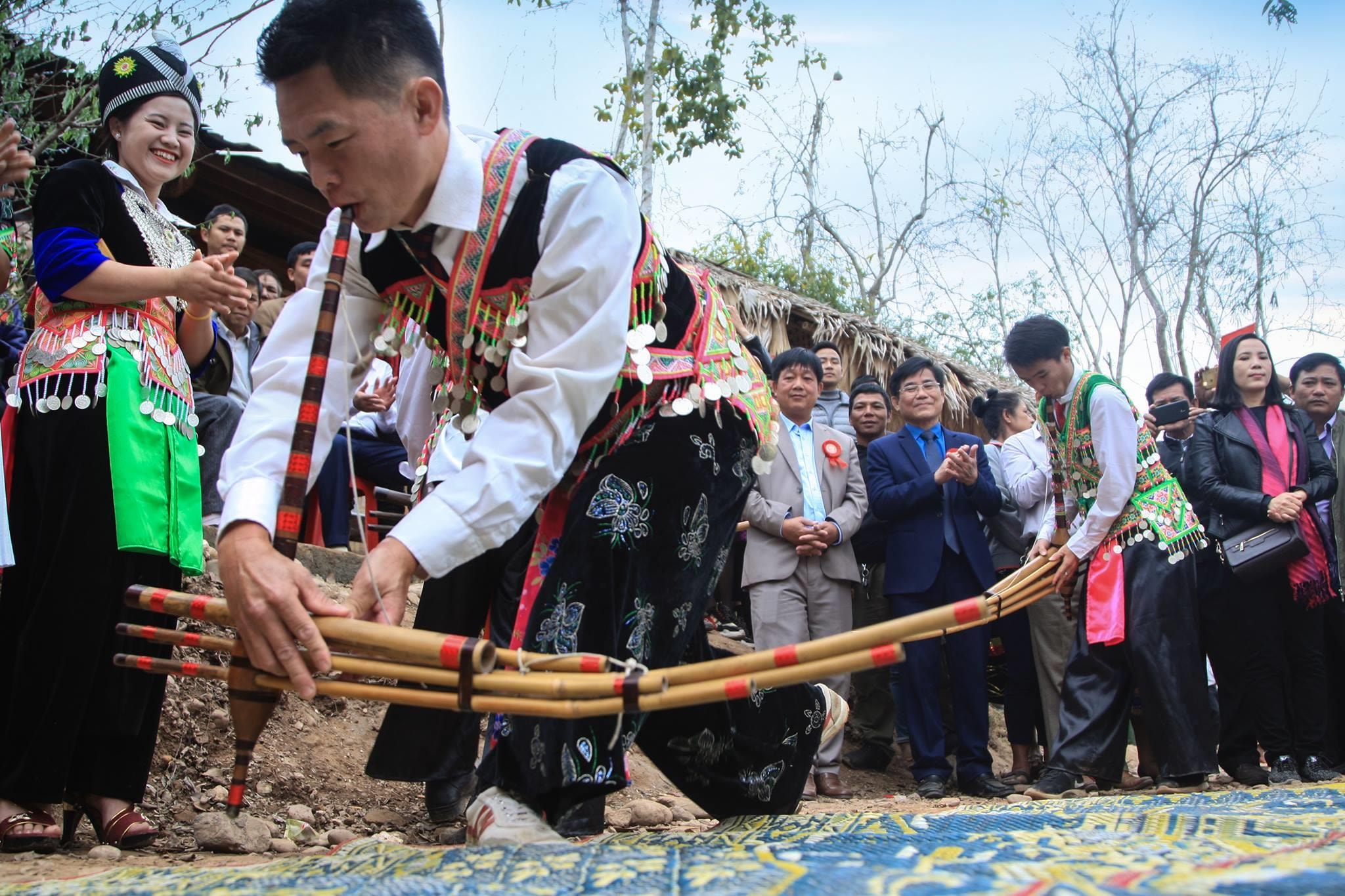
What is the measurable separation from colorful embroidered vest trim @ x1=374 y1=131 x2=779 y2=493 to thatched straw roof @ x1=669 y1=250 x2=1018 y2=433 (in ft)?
22.4

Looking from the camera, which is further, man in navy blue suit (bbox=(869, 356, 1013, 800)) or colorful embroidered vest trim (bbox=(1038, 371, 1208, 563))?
man in navy blue suit (bbox=(869, 356, 1013, 800))

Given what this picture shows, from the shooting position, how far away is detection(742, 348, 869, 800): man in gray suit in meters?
5.43

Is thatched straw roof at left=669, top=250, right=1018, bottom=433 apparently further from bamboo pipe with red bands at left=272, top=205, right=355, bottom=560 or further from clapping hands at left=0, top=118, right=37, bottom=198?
bamboo pipe with red bands at left=272, top=205, right=355, bottom=560

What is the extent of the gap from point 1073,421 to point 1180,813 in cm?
306

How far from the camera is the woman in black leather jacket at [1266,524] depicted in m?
5.29

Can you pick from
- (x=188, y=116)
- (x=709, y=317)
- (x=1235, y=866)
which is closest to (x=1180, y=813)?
(x=1235, y=866)

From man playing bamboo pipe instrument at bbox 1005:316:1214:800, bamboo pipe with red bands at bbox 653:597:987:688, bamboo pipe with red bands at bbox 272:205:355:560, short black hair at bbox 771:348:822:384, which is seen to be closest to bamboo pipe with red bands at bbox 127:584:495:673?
bamboo pipe with red bands at bbox 272:205:355:560

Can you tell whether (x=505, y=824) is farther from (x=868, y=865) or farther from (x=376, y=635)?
(x=868, y=865)

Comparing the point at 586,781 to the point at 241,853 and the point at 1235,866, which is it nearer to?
the point at 1235,866

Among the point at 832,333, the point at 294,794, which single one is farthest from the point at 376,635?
the point at 832,333

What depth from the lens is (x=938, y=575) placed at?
5.48m

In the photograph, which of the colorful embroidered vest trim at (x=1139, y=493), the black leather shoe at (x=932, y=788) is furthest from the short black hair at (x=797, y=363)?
the black leather shoe at (x=932, y=788)

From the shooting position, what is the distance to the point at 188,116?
3248mm

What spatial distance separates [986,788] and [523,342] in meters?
3.86
